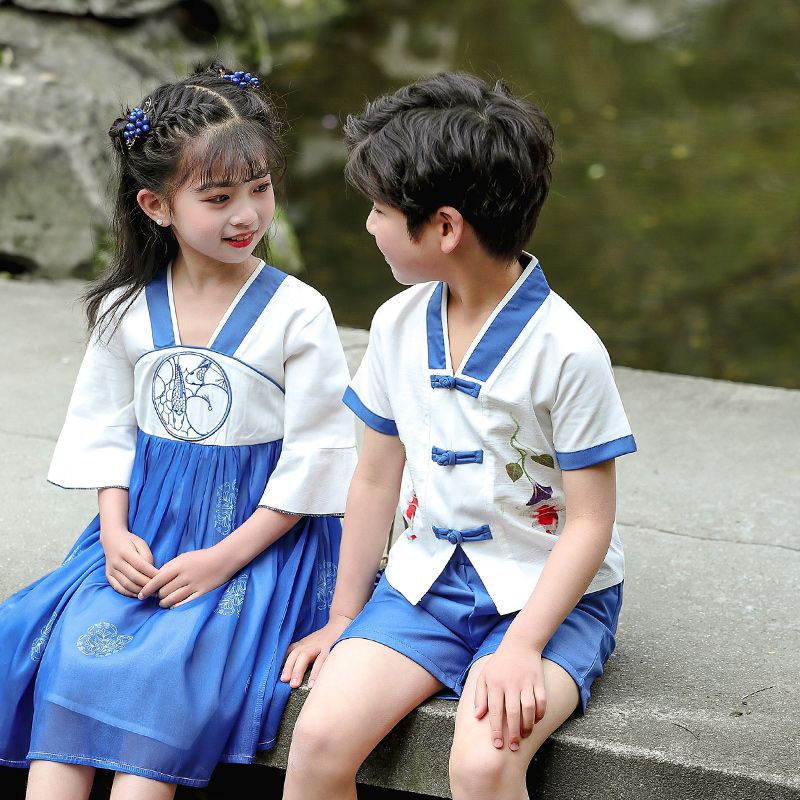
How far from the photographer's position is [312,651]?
1722 millimetres

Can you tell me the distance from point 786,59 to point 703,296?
420 cm

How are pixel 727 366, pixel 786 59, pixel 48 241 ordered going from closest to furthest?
pixel 48 241
pixel 727 366
pixel 786 59

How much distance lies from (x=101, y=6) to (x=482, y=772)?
→ 4358 mm

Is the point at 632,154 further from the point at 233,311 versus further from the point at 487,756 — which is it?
the point at 487,756

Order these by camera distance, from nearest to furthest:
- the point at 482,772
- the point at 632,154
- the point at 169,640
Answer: the point at 482,772 < the point at 169,640 < the point at 632,154

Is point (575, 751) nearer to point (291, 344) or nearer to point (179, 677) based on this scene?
point (179, 677)

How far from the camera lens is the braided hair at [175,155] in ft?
5.79

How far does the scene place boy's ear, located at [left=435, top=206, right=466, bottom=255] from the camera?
1568 mm

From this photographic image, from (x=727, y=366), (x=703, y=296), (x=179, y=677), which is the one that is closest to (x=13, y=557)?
(x=179, y=677)

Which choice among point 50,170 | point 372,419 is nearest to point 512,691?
point 372,419

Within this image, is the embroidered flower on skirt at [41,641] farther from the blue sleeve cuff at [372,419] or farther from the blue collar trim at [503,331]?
the blue collar trim at [503,331]

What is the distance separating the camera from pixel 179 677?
1621 millimetres

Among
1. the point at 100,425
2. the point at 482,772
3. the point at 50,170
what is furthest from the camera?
the point at 50,170

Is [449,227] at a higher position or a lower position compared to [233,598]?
higher
